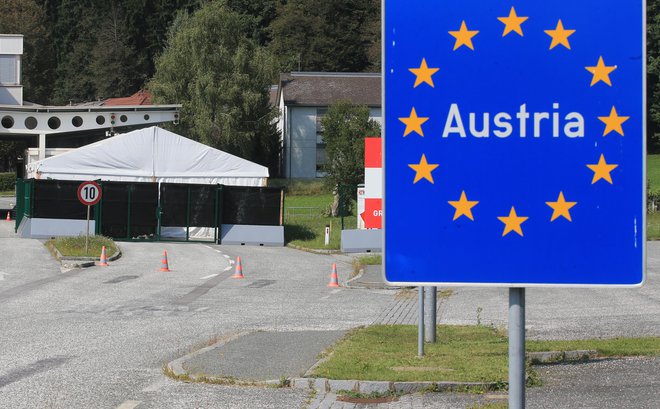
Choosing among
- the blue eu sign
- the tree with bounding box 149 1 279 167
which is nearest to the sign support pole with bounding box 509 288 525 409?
the blue eu sign

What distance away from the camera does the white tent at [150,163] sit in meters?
41.9

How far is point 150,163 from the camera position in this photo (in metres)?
→ 42.9

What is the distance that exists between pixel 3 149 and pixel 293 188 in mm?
33679

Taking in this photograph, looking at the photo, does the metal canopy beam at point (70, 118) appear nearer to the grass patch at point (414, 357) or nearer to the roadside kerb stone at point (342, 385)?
the grass patch at point (414, 357)

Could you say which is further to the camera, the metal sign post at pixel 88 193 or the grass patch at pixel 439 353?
the metal sign post at pixel 88 193

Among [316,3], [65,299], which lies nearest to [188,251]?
[65,299]

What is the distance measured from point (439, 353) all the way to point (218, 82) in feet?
214

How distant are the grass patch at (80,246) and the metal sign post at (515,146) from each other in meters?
28.0

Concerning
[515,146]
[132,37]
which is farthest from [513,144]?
[132,37]

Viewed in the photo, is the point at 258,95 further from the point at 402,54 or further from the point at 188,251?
the point at 402,54

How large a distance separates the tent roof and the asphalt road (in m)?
10.9

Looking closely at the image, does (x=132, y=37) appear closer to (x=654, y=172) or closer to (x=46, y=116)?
(x=654, y=172)

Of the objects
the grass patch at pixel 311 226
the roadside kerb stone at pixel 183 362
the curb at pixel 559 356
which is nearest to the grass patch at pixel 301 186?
the grass patch at pixel 311 226

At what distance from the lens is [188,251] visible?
3572 cm
